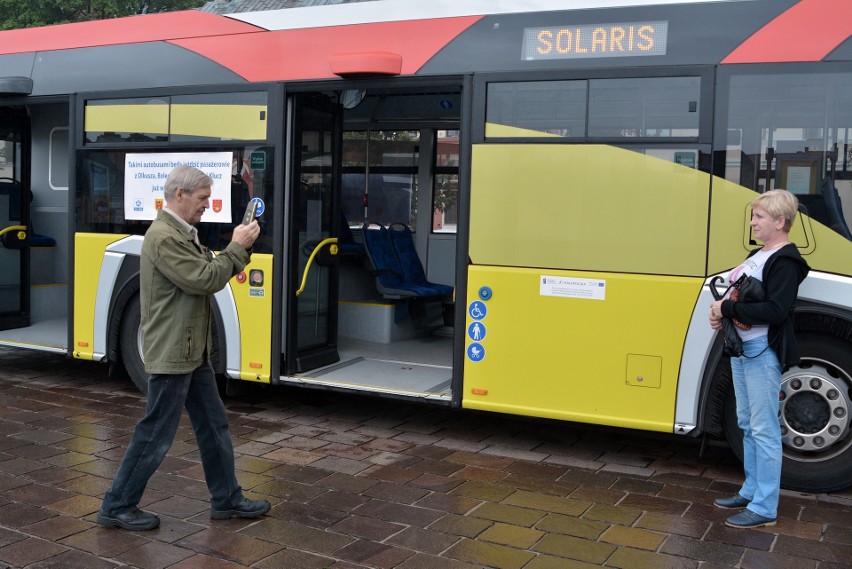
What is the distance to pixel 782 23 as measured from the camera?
5.28m

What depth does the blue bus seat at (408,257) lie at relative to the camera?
9.74 meters

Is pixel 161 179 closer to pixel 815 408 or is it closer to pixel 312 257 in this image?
pixel 312 257

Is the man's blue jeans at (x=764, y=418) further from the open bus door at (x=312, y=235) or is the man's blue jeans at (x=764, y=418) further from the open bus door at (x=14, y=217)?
the open bus door at (x=14, y=217)

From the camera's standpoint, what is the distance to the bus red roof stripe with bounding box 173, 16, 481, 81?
623 centimetres

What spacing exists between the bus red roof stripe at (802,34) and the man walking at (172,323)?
3.09 metres

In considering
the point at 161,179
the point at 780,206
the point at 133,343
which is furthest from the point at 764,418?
the point at 133,343

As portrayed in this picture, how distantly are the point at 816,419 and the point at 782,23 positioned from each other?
232 cm

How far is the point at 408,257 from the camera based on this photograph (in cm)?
991

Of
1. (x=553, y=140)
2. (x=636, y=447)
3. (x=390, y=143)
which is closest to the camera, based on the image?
(x=553, y=140)

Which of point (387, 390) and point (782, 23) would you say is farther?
point (387, 390)

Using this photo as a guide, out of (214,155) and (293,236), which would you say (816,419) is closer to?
(293,236)

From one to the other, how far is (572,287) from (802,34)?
1978 millimetres

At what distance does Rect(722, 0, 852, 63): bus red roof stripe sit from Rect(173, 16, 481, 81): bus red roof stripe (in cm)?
180

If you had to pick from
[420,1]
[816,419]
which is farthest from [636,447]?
[420,1]
